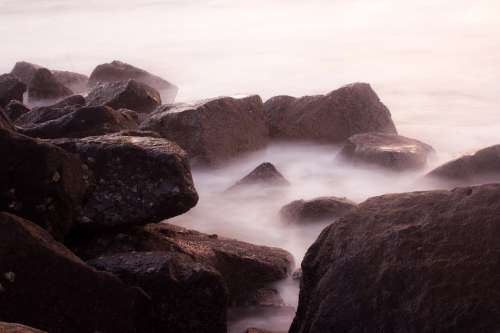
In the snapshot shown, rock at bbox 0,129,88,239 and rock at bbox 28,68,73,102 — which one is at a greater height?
rock at bbox 0,129,88,239

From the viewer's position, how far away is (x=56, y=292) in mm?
3227

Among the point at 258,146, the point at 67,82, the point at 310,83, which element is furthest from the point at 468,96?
the point at 67,82

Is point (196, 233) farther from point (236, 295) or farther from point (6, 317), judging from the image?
point (6, 317)

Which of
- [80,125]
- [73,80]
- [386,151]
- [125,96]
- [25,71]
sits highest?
[80,125]

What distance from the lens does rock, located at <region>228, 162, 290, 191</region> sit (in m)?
6.11

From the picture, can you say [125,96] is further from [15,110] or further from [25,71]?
[25,71]

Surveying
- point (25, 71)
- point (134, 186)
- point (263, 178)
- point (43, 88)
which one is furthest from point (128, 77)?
point (134, 186)

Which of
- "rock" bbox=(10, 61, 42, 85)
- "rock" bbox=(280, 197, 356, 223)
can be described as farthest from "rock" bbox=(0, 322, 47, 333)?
"rock" bbox=(10, 61, 42, 85)

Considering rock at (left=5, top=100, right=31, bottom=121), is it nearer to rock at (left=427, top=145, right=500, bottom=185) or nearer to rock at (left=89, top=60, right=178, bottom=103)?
rock at (left=89, top=60, right=178, bottom=103)

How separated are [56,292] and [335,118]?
4396 mm

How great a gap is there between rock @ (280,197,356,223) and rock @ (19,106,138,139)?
146cm

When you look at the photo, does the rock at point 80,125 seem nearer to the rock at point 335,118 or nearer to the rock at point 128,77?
the rock at point 335,118

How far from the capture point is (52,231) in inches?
153

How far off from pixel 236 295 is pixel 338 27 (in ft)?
50.6
